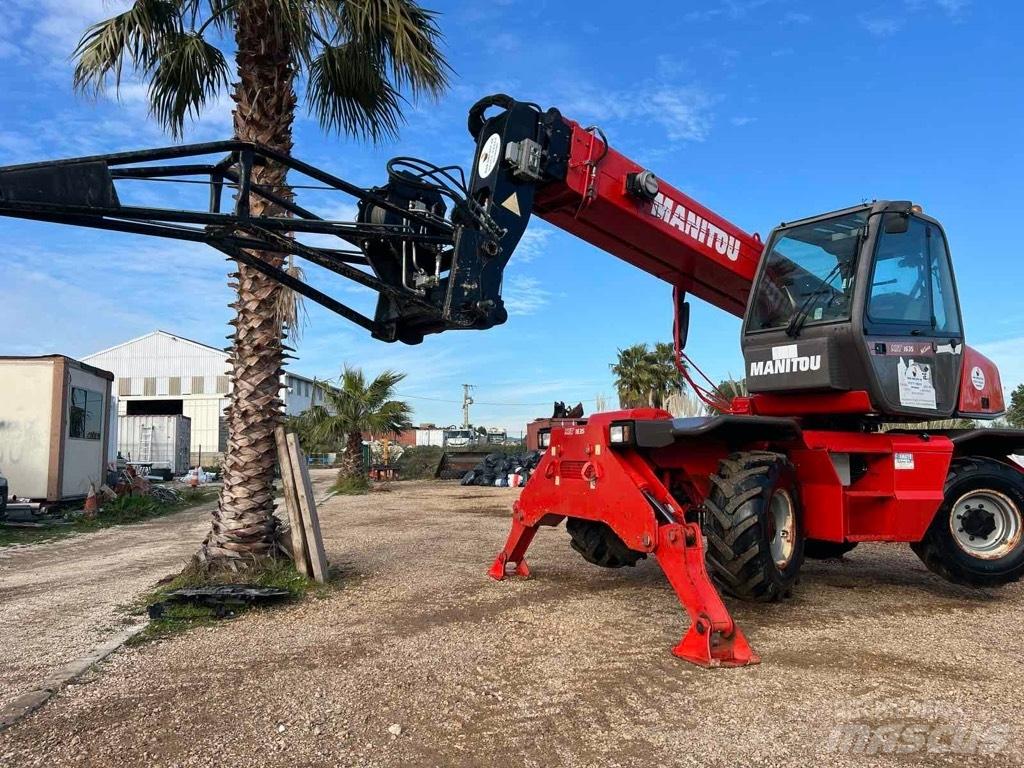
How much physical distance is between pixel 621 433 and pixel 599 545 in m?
2.04

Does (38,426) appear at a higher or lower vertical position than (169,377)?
lower

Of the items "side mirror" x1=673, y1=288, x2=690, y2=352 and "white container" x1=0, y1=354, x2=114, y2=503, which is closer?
"side mirror" x1=673, y1=288, x2=690, y2=352

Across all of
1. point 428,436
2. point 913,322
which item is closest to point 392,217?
point 913,322

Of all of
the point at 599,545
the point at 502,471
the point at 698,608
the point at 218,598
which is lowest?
the point at 218,598

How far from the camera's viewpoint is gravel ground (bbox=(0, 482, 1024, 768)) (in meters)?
3.44

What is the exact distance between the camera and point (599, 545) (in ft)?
23.2

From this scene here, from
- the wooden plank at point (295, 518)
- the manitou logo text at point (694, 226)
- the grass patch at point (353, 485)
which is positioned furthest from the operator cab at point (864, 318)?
the grass patch at point (353, 485)

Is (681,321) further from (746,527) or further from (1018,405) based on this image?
(1018,405)

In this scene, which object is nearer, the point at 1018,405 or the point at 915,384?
the point at 915,384

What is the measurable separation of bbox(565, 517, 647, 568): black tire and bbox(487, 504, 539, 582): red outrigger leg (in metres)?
0.44

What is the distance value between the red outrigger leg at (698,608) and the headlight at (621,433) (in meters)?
0.73

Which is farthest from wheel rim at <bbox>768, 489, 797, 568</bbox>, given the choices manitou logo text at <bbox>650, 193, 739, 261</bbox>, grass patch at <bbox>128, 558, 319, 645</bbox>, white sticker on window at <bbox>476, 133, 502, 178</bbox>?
grass patch at <bbox>128, 558, 319, 645</bbox>

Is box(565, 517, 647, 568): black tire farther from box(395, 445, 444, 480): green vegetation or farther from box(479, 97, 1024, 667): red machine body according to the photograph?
box(395, 445, 444, 480): green vegetation

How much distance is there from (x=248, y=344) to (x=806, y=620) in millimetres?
5626
